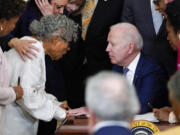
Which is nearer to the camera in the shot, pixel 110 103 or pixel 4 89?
pixel 110 103

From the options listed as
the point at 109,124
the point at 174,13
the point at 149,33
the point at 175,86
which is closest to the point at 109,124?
the point at 109,124

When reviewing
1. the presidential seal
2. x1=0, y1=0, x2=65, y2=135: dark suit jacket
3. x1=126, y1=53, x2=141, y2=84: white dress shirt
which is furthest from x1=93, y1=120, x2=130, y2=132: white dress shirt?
x1=0, y1=0, x2=65, y2=135: dark suit jacket

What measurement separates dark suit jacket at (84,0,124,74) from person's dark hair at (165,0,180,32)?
36.4 inches

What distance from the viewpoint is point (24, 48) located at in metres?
3.86

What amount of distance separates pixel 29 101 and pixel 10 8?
0.70 m

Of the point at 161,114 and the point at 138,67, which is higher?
the point at 138,67

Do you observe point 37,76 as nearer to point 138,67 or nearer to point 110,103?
point 138,67

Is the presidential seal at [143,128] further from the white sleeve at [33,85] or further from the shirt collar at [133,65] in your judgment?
the shirt collar at [133,65]

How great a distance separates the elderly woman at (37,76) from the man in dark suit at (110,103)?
181 centimetres

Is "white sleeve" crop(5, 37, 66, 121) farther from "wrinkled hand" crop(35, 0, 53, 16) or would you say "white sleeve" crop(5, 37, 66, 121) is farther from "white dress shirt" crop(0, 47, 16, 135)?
"wrinkled hand" crop(35, 0, 53, 16)

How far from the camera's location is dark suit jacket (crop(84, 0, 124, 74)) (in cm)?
501

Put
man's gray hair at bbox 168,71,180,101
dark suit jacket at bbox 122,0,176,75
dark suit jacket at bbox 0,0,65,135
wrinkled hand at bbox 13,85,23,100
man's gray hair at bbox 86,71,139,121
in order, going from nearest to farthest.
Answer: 1. man's gray hair at bbox 86,71,139,121
2. man's gray hair at bbox 168,71,180,101
3. wrinkled hand at bbox 13,85,23,100
4. dark suit jacket at bbox 0,0,65,135
5. dark suit jacket at bbox 122,0,176,75

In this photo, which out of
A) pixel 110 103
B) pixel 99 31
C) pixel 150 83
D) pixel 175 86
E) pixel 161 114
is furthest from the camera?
pixel 99 31

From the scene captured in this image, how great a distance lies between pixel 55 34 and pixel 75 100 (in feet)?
4.48
